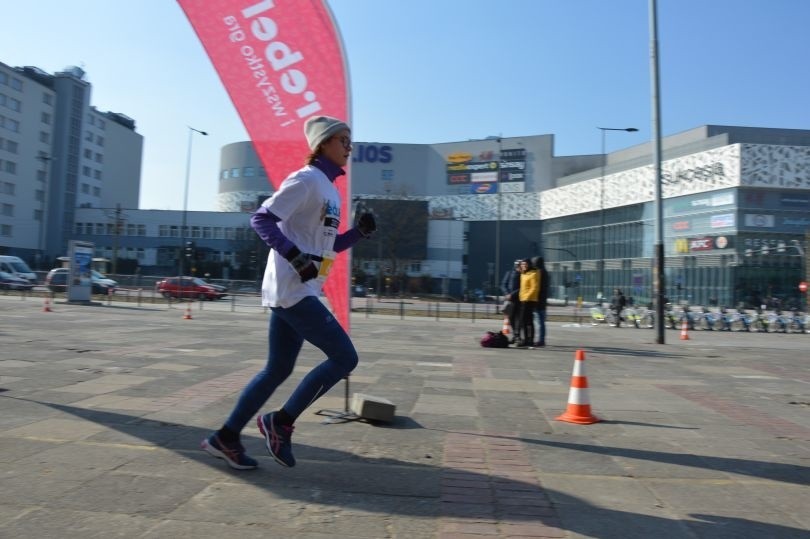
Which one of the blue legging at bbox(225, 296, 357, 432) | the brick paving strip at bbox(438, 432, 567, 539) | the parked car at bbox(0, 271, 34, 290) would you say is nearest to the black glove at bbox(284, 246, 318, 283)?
the blue legging at bbox(225, 296, 357, 432)

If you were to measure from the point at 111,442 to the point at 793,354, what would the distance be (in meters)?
15.3

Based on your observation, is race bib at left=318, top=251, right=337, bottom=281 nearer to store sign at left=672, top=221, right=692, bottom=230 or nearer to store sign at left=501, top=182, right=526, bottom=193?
store sign at left=672, top=221, right=692, bottom=230

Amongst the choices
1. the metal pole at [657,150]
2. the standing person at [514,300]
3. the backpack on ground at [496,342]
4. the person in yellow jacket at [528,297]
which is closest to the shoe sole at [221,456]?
the backpack on ground at [496,342]

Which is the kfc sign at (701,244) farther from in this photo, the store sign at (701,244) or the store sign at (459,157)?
the store sign at (459,157)

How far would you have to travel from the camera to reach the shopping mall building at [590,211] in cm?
4741

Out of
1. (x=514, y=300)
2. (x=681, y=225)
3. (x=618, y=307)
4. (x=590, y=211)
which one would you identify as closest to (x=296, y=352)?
(x=514, y=300)

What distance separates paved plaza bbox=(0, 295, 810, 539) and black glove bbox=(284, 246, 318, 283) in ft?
3.96

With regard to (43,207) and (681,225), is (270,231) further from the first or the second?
(43,207)

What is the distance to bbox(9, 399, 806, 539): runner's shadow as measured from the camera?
3023 mm

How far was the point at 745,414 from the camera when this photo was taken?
618cm

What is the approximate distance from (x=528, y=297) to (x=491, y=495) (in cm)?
931

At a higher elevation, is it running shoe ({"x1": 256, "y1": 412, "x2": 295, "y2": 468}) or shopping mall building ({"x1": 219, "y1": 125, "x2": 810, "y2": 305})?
shopping mall building ({"x1": 219, "y1": 125, "x2": 810, "y2": 305})

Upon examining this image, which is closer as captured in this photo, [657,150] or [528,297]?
[528,297]

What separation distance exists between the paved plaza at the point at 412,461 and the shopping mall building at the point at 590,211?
781 inches
